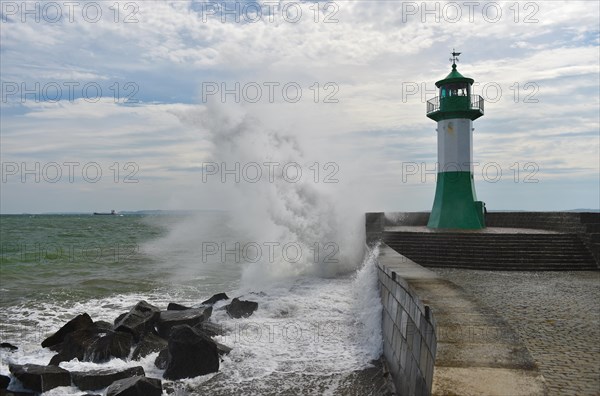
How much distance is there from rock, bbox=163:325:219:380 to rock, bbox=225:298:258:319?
3029 mm

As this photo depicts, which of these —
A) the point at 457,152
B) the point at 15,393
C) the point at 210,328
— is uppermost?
the point at 457,152

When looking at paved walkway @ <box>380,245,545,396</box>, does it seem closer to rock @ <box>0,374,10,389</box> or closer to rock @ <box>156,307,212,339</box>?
rock @ <box>156,307,212,339</box>

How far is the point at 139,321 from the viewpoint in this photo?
30.1 ft

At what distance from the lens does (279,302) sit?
11.4 meters

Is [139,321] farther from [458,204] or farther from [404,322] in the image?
[458,204]

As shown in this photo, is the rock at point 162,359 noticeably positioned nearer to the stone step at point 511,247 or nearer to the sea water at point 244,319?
the sea water at point 244,319

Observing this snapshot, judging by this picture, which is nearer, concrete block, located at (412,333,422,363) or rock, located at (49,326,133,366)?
concrete block, located at (412,333,422,363)

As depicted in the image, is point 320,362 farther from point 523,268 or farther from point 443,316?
point 523,268

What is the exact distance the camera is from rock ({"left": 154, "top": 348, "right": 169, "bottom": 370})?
24.7 ft

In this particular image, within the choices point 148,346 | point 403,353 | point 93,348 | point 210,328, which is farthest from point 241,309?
point 403,353

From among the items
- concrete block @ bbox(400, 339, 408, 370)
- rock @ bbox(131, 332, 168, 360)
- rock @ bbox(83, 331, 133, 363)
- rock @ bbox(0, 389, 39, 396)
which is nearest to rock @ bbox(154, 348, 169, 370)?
rock @ bbox(131, 332, 168, 360)

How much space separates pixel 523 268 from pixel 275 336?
240 inches

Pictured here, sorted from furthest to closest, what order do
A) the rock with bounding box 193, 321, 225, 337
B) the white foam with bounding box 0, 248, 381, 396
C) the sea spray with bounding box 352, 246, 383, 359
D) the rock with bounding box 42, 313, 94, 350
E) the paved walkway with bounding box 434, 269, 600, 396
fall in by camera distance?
the rock with bounding box 193, 321, 225, 337
the rock with bounding box 42, 313, 94, 350
the sea spray with bounding box 352, 246, 383, 359
the white foam with bounding box 0, 248, 381, 396
the paved walkway with bounding box 434, 269, 600, 396

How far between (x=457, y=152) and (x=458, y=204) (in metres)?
1.81
